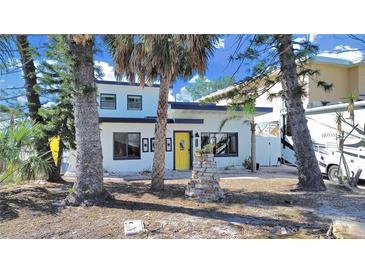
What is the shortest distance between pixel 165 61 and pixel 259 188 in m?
4.79

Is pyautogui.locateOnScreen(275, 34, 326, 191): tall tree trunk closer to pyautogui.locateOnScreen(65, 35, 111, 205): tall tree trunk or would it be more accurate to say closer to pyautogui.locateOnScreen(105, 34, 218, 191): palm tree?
pyautogui.locateOnScreen(105, 34, 218, 191): palm tree

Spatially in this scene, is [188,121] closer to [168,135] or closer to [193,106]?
[193,106]

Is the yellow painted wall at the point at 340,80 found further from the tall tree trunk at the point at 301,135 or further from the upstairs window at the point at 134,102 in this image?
the upstairs window at the point at 134,102

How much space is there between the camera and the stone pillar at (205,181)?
7.01 m

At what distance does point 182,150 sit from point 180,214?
9.54m

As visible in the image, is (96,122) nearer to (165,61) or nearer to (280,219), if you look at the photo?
(165,61)

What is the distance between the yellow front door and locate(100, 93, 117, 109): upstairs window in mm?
3728

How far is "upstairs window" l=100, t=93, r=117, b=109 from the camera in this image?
1503 centimetres

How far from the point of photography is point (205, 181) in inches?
279

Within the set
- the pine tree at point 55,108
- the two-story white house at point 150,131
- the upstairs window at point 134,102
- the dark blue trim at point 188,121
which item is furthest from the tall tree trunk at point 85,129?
the upstairs window at point 134,102
